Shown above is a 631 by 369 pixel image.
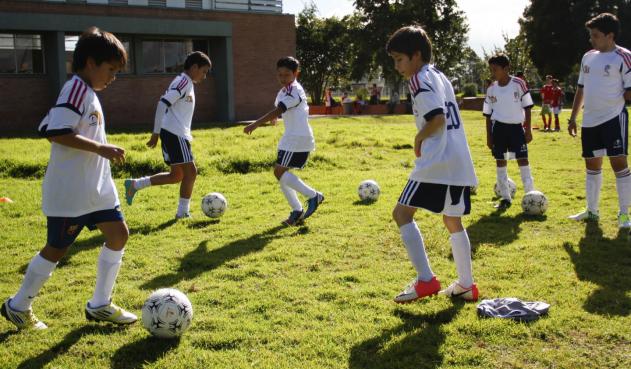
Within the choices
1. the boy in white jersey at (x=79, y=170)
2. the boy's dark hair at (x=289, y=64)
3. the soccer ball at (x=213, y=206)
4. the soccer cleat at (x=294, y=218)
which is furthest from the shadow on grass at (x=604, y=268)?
the soccer ball at (x=213, y=206)

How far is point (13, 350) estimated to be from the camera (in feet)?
12.9

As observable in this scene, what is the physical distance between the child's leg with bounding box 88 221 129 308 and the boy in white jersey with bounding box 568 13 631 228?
562 cm

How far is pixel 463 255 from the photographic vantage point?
467 cm

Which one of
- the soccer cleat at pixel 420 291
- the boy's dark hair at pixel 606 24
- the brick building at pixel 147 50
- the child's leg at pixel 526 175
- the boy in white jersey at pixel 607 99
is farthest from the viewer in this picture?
the brick building at pixel 147 50

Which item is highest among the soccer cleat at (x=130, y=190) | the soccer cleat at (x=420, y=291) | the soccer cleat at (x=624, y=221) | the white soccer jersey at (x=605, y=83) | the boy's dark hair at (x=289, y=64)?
the boy's dark hair at (x=289, y=64)

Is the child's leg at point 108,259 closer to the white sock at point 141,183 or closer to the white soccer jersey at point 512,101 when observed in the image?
the white sock at point 141,183

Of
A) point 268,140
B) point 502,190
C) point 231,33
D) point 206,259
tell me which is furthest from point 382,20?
point 206,259

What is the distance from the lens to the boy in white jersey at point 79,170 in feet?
12.9

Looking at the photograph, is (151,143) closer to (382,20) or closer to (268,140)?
(268,140)

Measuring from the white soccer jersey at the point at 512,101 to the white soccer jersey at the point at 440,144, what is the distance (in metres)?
4.43

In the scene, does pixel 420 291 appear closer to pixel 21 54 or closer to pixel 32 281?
pixel 32 281

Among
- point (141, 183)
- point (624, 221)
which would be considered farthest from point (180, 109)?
point (624, 221)

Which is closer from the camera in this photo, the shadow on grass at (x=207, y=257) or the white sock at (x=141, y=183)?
the shadow on grass at (x=207, y=257)

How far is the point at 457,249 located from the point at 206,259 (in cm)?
262
